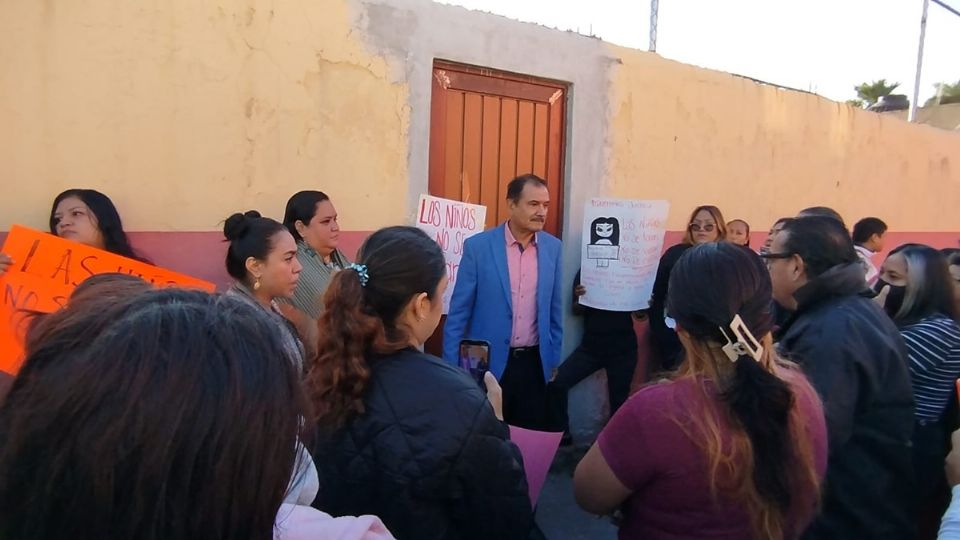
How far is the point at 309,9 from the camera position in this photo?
3.70 meters

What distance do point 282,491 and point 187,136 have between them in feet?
9.78

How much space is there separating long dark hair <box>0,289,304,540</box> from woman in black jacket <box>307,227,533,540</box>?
35.1 inches

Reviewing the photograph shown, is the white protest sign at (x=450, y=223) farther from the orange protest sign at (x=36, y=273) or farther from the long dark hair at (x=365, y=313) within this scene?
the long dark hair at (x=365, y=313)

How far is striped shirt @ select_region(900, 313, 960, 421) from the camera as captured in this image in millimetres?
2807

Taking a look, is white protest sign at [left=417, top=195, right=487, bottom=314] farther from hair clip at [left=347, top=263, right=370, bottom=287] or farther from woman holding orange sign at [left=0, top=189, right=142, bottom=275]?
hair clip at [left=347, top=263, right=370, bottom=287]

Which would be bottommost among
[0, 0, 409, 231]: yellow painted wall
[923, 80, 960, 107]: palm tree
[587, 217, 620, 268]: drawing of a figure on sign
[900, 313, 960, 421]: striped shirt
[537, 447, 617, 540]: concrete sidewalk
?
[537, 447, 617, 540]: concrete sidewalk

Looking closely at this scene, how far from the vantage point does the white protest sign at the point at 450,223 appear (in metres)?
4.18

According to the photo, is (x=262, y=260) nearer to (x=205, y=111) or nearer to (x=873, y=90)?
(x=205, y=111)

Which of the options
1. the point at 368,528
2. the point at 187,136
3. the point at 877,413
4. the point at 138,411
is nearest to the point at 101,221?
the point at 187,136

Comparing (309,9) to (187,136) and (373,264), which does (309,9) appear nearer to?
(187,136)

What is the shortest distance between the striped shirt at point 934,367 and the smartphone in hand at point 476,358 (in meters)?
1.73

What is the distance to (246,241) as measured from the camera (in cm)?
296

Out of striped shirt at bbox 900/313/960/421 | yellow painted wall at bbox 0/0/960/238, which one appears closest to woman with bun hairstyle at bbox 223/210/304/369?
yellow painted wall at bbox 0/0/960/238

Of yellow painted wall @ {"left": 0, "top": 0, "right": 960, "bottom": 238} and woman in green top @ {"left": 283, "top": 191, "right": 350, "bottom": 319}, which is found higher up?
yellow painted wall @ {"left": 0, "top": 0, "right": 960, "bottom": 238}
